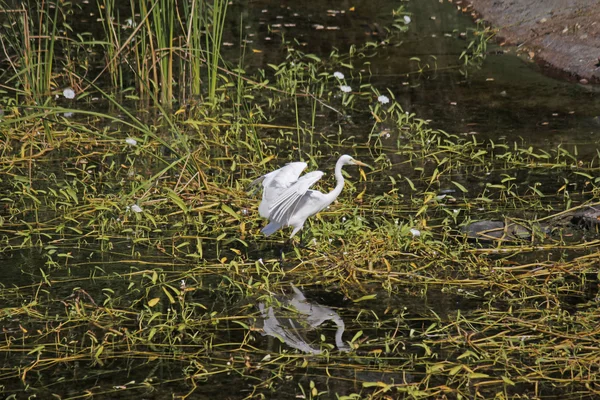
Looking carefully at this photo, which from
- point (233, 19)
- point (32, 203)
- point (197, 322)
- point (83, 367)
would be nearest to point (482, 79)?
point (233, 19)

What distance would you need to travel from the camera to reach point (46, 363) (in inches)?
163

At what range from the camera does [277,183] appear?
514 cm

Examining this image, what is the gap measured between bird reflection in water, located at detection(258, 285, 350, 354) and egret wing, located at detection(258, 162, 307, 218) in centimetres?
53

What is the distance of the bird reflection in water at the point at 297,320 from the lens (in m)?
4.36

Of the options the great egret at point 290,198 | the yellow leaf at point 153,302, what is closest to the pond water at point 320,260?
the yellow leaf at point 153,302

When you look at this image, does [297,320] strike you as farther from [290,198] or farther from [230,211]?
[230,211]

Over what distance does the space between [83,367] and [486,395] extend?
168 centimetres

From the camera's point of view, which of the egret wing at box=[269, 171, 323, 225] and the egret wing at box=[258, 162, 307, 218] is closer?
the egret wing at box=[269, 171, 323, 225]

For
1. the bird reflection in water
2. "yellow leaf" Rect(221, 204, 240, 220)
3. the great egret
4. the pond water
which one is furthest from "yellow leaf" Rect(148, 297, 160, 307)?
"yellow leaf" Rect(221, 204, 240, 220)

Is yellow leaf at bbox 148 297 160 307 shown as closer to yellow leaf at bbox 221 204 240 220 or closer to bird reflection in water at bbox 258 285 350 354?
bird reflection in water at bbox 258 285 350 354

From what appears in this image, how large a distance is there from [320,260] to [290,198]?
1.53ft

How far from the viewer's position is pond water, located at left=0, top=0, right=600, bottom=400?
4070 millimetres

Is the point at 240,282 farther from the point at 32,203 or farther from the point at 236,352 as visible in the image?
the point at 32,203

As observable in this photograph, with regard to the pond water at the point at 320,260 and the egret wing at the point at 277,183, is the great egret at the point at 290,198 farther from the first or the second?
the pond water at the point at 320,260
